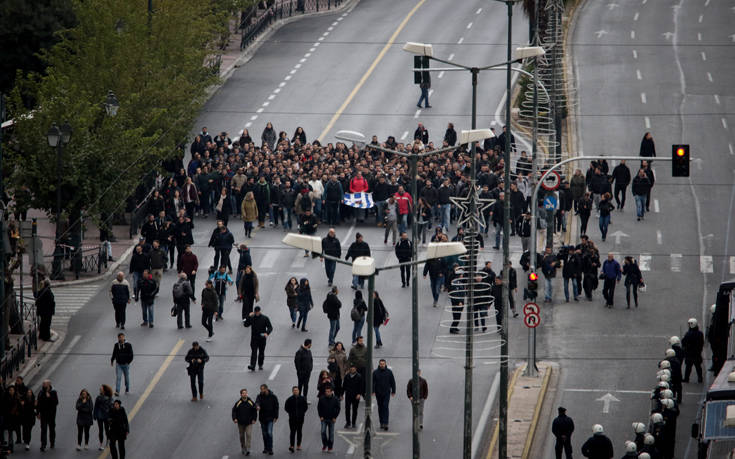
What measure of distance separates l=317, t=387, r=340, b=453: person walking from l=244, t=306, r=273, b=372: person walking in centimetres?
394

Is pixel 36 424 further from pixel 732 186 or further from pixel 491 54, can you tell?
pixel 491 54

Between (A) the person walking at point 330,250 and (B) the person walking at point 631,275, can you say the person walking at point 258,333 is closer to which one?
(A) the person walking at point 330,250

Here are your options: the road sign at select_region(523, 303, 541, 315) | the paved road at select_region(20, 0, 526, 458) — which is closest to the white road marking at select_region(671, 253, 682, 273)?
the paved road at select_region(20, 0, 526, 458)

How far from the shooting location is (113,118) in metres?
42.8

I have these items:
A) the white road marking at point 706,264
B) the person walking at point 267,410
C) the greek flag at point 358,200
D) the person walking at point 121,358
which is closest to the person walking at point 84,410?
the person walking at point 121,358

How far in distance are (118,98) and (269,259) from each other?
8.37m

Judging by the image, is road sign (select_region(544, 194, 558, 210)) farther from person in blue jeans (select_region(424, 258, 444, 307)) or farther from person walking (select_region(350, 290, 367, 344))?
person walking (select_region(350, 290, 367, 344))

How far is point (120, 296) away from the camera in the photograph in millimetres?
35719

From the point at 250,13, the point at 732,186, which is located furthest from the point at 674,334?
the point at 250,13

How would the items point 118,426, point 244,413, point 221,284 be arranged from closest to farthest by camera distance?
point 118,426, point 244,413, point 221,284

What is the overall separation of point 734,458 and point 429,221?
2174cm

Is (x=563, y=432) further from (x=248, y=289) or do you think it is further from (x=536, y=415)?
(x=248, y=289)

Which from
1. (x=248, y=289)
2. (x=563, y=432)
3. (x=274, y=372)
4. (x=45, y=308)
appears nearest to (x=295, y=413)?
(x=274, y=372)

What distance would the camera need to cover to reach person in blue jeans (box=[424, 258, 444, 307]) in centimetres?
3800
